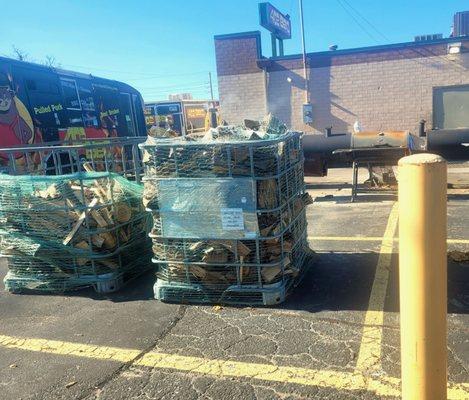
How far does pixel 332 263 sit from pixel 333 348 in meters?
1.93

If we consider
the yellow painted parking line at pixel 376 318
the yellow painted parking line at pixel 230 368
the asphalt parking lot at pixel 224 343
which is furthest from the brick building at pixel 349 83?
the yellow painted parking line at pixel 230 368

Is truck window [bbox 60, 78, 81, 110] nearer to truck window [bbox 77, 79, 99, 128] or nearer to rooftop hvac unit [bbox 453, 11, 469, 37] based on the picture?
truck window [bbox 77, 79, 99, 128]

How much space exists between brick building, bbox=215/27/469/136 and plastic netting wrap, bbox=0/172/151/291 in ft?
42.7

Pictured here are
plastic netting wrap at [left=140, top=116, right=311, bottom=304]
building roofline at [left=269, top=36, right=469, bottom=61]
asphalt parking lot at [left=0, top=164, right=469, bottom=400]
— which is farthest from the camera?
building roofline at [left=269, top=36, right=469, bottom=61]

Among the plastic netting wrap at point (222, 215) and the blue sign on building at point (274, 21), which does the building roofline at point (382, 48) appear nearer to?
the blue sign on building at point (274, 21)

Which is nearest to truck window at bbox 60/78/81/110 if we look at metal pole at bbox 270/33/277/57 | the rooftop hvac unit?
metal pole at bbox 270/33/277/57

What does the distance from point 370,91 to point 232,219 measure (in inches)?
538

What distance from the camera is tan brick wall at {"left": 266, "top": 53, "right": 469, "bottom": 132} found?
15570mm

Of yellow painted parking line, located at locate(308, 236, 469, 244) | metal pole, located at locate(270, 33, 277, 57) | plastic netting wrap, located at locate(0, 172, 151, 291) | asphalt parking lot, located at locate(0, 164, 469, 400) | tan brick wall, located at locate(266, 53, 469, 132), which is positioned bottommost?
yellow painted parking line, located at locate(308, 236, 469, 244)

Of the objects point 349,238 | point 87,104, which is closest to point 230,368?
point 349,238

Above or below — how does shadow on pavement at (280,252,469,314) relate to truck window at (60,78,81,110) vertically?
below

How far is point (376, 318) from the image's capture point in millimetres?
3729

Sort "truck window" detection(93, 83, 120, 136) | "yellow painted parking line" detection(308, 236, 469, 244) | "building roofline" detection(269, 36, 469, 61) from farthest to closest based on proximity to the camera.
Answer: "building roofline" detection(269, 36, 469, 61)
"truck window" detection(93, 83, 120, 136)
"yellow painted parking line" detection(308, 236, 469, 244)

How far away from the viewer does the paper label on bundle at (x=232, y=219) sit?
3955 mm
